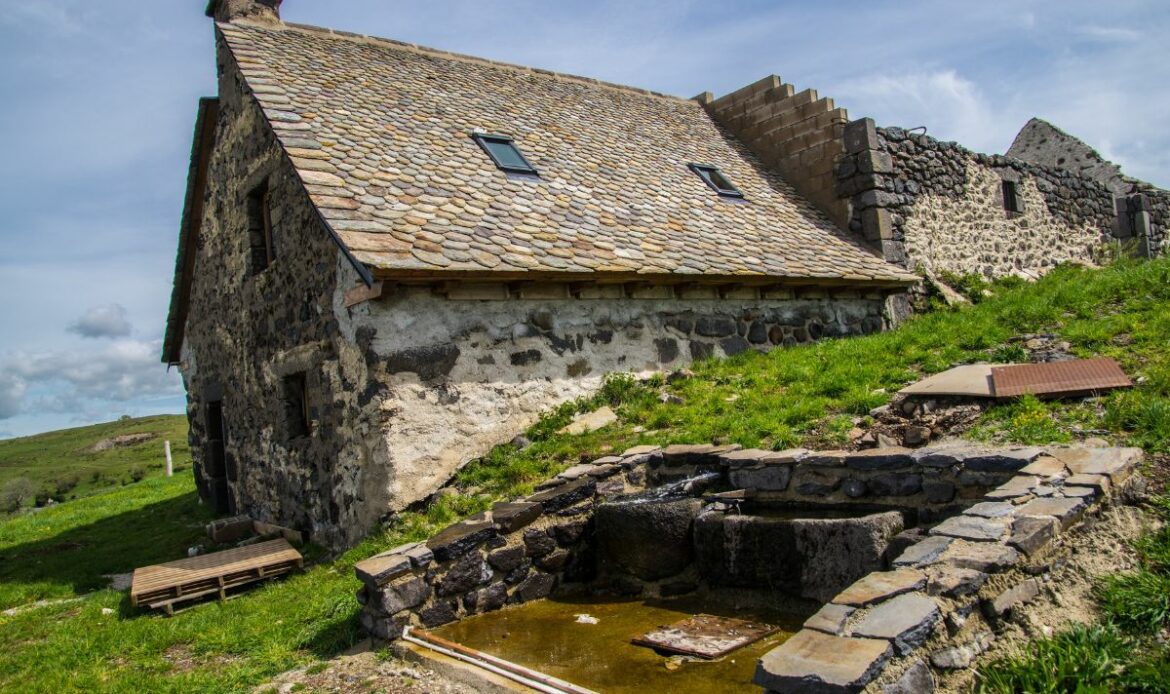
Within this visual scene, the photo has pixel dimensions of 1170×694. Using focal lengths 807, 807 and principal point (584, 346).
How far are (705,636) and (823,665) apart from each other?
1926mm

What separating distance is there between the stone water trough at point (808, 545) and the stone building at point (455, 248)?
1.97 metres

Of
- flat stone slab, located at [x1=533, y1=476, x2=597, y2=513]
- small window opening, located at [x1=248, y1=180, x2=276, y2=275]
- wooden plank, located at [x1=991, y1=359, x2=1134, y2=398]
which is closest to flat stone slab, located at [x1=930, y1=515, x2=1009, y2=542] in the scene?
wooden plank, located at [x1=991, y1=359, x2=1134, y2=398]

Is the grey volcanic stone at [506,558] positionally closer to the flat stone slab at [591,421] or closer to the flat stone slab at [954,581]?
the flat stone slab at [591,421]

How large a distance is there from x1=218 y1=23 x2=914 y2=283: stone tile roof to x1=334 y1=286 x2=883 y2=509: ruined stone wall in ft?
1.84

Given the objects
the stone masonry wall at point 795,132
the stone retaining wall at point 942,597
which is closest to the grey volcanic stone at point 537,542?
the stone retaining wall at point 942,597

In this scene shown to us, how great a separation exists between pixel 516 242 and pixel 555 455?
8.25 ft

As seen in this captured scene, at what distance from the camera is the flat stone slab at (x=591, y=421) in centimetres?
855

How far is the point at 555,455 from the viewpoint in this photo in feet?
25.9

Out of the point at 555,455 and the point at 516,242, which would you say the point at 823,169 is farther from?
the point at 555,455

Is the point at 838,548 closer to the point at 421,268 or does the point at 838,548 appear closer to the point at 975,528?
the point at 975,528

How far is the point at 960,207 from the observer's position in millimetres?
14883

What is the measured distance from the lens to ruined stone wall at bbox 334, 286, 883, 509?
790cm

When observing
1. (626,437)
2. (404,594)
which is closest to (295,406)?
(626,437)

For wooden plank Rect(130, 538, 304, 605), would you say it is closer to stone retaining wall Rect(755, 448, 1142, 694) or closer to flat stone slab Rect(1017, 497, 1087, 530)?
stone retaining wall Rect(755, 448, 1142, 694)
